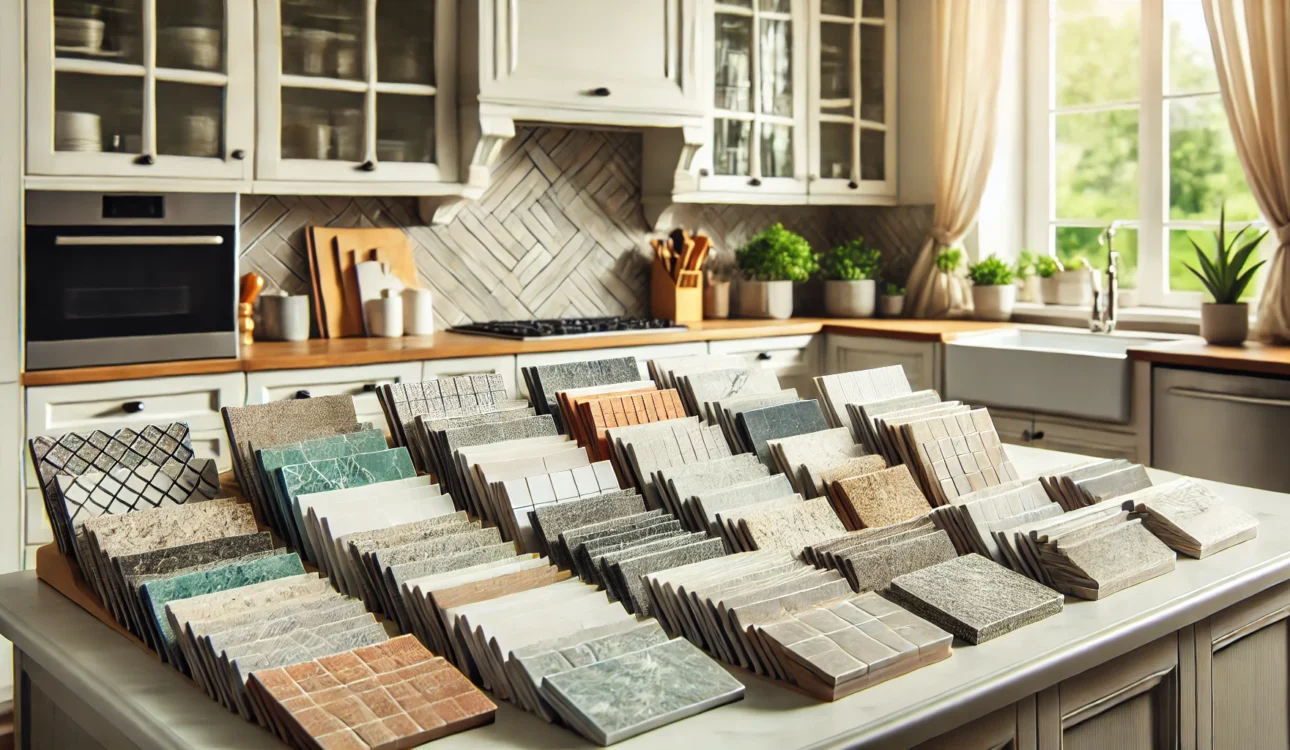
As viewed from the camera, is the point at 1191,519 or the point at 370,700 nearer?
the point at 370,700

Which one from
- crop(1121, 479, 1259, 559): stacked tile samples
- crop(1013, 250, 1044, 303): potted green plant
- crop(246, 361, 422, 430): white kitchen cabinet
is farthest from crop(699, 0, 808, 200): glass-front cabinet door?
crop(1121, 479, 1259, 559): stacked tile samples

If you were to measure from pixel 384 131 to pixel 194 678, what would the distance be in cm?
302

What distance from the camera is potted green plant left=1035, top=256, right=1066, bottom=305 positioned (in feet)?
15.8

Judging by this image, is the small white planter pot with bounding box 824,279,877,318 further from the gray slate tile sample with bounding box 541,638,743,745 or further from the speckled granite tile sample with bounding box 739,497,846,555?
the gray slate tile sample with bounding box 541,638,743,745

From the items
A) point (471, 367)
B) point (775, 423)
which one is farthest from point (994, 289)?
point (775, 423)

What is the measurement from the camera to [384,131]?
399cm

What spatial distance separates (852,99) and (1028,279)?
1112 millimetres

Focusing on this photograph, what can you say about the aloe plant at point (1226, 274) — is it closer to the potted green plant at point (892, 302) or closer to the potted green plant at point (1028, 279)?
the potted green plant at point (1028, 279)

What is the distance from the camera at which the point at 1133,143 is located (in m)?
4.70

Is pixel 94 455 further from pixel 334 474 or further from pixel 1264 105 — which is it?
pixel 1264 105

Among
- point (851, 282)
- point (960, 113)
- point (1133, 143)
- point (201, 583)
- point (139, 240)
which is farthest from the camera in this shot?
point (851, 282)

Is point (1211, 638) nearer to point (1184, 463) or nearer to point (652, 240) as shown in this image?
point (1184, 463)

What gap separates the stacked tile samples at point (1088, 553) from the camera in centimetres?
150

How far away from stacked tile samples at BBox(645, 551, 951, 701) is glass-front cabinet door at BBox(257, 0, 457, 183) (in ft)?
9.19
